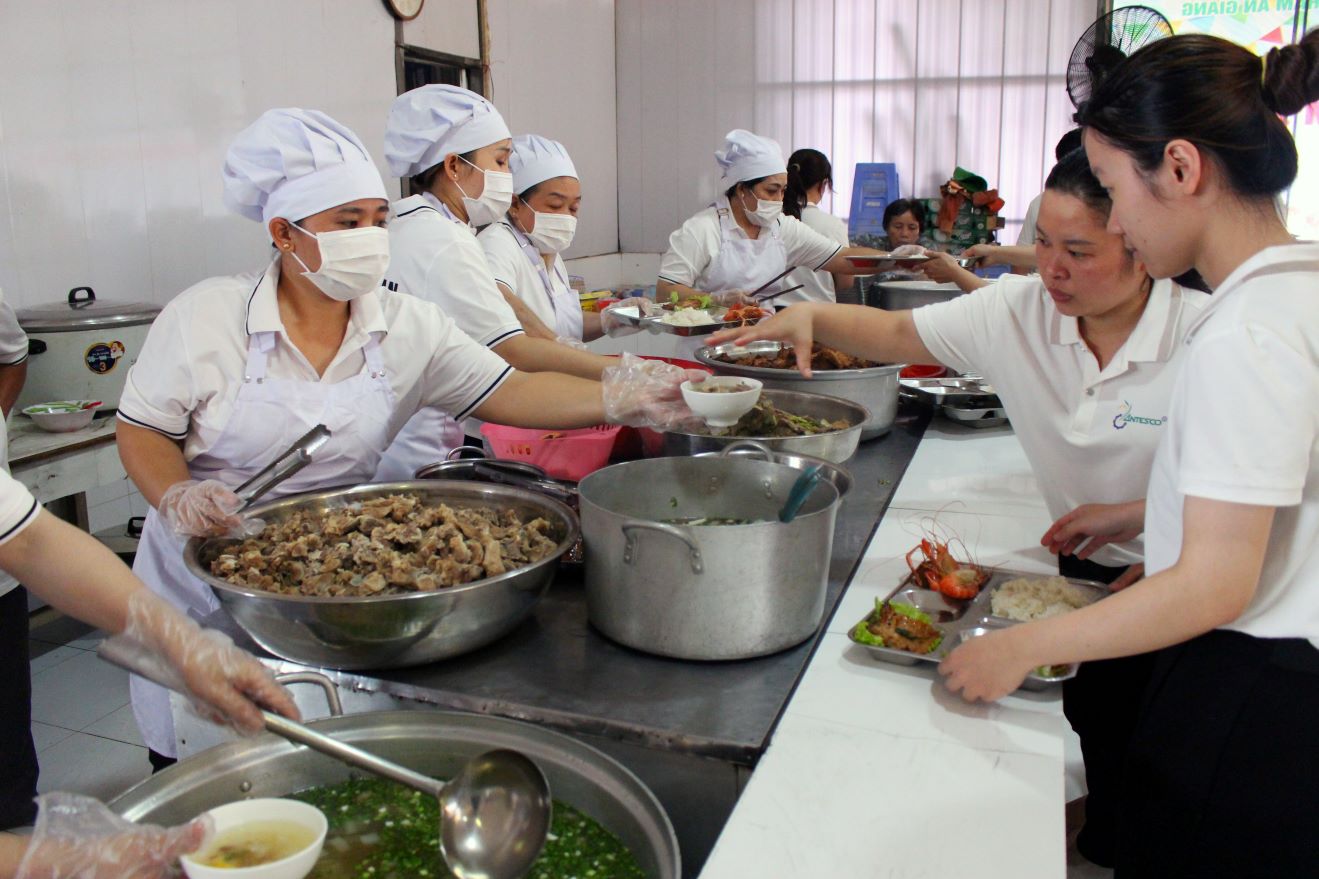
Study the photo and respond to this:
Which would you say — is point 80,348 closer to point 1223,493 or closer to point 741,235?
point 741,235

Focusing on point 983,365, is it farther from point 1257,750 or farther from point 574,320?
point 574,320

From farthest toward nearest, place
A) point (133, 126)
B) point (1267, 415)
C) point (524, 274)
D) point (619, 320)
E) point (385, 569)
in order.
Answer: point (133, 126) < point (619, 320) < point (524, 274) < point (385, 569) < point (1267, 415)

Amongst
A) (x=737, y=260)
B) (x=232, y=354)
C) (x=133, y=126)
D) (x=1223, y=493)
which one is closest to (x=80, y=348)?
(x=133, y=126)

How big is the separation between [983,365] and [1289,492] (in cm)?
97

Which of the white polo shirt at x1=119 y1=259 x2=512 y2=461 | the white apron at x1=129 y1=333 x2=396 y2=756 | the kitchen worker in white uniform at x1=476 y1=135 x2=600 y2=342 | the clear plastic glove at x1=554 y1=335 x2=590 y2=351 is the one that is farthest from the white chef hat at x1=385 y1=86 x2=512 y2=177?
the white apron at x1=129 y1=333 x2=396 y2=756

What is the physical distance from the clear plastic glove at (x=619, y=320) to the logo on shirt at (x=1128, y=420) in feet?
5.77

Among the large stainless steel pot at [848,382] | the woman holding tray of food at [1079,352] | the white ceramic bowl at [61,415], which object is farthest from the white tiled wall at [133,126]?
the woman holding tray of food at [1079,352]

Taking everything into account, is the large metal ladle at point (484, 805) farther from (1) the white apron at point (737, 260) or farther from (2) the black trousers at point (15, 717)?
(1) the white apron at point (737, 260)

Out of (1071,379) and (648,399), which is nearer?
(1071,379)

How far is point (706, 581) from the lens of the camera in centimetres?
138

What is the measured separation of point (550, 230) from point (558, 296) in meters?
0.24

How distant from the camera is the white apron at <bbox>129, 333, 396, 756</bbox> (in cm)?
197

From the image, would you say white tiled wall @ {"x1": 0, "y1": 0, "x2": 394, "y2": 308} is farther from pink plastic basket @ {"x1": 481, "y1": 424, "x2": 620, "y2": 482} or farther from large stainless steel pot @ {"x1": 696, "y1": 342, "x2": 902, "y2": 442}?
large stainless steel pot @ {"x1": 696, "y1": 342, "x2": 902, "y2": 442}

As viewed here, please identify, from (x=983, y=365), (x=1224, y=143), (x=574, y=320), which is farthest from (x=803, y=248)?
(x=1224, y=143)
